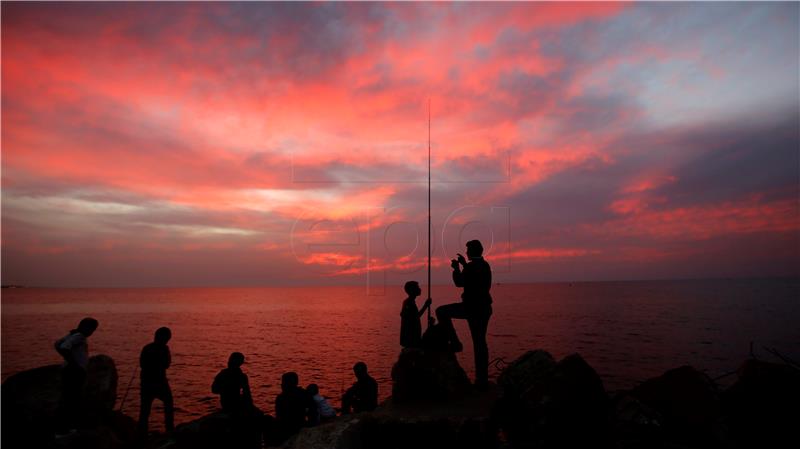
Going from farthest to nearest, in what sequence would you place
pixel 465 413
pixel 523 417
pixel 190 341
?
pixel 190 341 < pixel 465 413 < pixel 523 417

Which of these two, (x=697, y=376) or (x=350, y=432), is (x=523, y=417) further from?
(x=697, y=376)

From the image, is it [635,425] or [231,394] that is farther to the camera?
[231,394]

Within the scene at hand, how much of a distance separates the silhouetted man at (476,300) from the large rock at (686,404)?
288 centimetres

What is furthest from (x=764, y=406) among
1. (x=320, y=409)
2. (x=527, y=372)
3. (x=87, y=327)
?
(x=87, y=327)

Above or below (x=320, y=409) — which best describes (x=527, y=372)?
above

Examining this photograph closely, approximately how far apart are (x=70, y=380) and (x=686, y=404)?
39.5 feet

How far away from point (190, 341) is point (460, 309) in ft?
175

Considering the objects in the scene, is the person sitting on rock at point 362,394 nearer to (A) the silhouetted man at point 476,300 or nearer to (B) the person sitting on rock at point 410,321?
(B) the person sitting on rock at point 410,321

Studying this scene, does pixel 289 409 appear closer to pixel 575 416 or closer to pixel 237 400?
pixel 237 400

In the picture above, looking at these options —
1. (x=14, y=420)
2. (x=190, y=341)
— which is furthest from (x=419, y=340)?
(x=190, y=341)

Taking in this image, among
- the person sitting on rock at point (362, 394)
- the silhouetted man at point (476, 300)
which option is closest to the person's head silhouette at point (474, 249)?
the silhouetted man at point (476, 300)

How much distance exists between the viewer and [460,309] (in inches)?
373

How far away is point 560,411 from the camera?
7062 millimetres

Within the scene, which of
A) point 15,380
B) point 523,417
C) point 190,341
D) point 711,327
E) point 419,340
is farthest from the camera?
point 711,327
